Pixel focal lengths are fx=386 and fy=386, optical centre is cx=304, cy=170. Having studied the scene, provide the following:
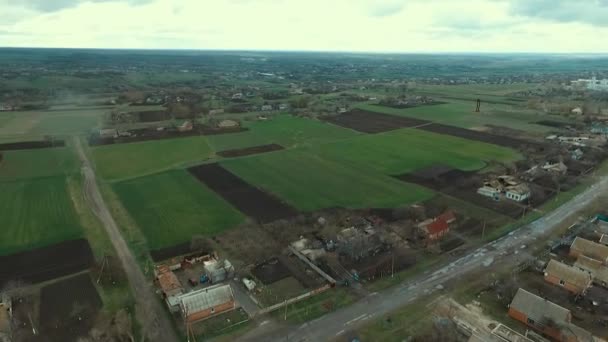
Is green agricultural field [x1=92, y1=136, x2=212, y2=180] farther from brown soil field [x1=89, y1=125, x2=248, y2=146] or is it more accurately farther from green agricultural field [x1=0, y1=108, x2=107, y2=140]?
green agricultural field [x1=0, y1=108, x2=107, y2=140]

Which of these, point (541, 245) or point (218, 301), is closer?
point (218, 301)

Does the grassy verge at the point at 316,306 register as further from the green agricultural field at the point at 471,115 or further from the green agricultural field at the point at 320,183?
the green agricultural field at the point at 471,115

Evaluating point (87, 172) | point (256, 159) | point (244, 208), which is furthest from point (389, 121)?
point (87, 172)

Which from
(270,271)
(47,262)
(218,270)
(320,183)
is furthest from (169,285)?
(320,183)

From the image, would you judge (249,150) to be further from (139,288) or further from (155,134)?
(139,288)

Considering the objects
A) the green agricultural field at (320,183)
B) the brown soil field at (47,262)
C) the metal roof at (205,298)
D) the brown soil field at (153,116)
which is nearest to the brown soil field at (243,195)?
the green agricultural field at (320,183)

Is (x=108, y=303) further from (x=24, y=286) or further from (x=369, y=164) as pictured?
(x=369, y=164)
